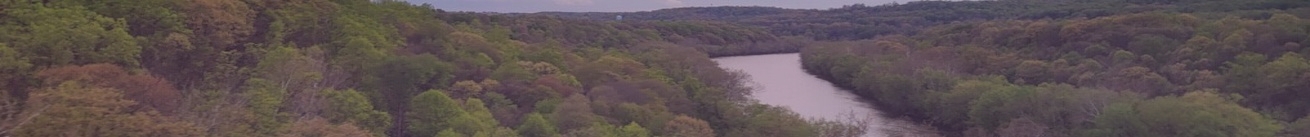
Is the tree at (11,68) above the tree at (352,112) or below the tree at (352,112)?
above

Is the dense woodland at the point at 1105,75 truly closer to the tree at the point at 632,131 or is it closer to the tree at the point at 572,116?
the tree at the point at 632,131

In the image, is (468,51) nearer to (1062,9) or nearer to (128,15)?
(128,15)

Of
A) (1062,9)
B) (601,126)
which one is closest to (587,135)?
(601,126)

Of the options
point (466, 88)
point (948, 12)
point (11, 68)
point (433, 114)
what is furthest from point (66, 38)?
point (948, 12)

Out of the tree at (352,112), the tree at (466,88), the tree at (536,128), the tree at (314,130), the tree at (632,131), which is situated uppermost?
the tree at (314,130)

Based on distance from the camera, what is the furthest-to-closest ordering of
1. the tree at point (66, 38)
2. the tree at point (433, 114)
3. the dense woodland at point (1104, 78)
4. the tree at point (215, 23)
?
1. the dense woodland at point (1104, 78)
2. the tree at point (215, 23)
3. the tree at point (433, 114)
4. the tree at point (66, 38)

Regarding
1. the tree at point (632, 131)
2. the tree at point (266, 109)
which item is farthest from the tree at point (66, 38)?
the tree at point (632, 131)
